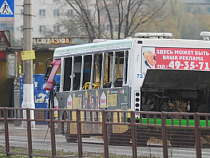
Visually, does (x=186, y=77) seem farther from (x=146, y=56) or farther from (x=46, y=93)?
(x=46, y=93)

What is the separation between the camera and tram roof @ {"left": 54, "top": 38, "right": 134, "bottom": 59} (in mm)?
13734

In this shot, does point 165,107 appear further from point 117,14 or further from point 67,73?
point 117,14

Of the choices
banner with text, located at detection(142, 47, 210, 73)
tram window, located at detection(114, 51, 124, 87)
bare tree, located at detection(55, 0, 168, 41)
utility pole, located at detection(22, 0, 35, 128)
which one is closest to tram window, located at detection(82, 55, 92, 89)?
tram window, located at detection(114, 51, 124, 87)

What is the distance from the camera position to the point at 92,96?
14.9m

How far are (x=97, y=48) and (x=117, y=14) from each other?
45.0 feet

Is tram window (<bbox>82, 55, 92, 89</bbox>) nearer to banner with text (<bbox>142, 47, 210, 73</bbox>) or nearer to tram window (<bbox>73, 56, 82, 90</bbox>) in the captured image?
tram window (<bbox>73, 56, 82, 90</bbox>)

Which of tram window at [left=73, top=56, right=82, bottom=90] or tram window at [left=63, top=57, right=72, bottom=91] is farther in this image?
tram window at [left=63, top=57, right=72, bottom=91]

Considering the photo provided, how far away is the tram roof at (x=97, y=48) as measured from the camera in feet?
45.1

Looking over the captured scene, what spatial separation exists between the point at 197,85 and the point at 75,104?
12.2ft

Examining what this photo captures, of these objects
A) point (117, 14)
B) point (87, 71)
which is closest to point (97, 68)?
point (87, 71)

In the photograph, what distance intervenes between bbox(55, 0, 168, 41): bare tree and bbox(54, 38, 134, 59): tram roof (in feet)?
32.5

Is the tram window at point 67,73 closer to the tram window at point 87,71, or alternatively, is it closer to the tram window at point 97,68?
the tram window at point 87,71

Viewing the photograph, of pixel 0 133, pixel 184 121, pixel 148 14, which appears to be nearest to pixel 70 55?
pixel 0 133

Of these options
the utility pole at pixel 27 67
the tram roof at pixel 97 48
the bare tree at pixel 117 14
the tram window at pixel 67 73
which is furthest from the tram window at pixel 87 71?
the bare tree at pixel 117 14
